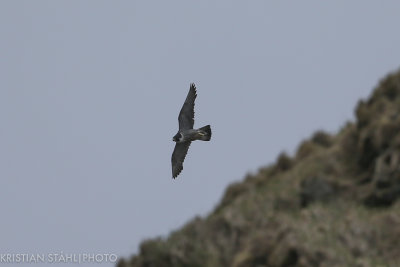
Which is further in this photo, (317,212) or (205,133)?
(205,133)

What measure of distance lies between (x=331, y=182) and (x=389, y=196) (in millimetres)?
1388

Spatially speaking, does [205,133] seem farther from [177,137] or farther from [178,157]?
[178,157]

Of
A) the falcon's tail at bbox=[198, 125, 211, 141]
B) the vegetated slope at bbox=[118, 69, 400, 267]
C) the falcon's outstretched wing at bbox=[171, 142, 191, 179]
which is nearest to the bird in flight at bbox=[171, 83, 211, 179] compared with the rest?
the falcon's tail at bbox=[198, 125, 211, 141]

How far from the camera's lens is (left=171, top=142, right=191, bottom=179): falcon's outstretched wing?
2952 centimetres

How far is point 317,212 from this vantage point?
19.2 m

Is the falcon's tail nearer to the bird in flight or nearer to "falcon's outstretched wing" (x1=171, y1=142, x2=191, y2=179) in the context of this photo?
the bird in flight

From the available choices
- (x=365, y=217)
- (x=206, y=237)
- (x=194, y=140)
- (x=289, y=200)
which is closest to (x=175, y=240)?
(x=206, y=237)

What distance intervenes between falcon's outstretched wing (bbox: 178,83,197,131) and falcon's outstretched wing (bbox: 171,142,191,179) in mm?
793

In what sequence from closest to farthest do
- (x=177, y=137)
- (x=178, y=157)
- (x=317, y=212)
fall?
1. (x=317, y=212)
2. (x=177, y=137)
3. (x=178, y=157)

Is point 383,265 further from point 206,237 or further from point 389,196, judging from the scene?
point 206,237

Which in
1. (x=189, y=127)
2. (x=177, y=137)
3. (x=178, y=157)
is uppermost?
(x=189, y=127)

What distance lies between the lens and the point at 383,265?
663 inches

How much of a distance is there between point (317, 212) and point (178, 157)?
10997mm

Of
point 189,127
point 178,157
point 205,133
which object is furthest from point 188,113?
point 178,157
